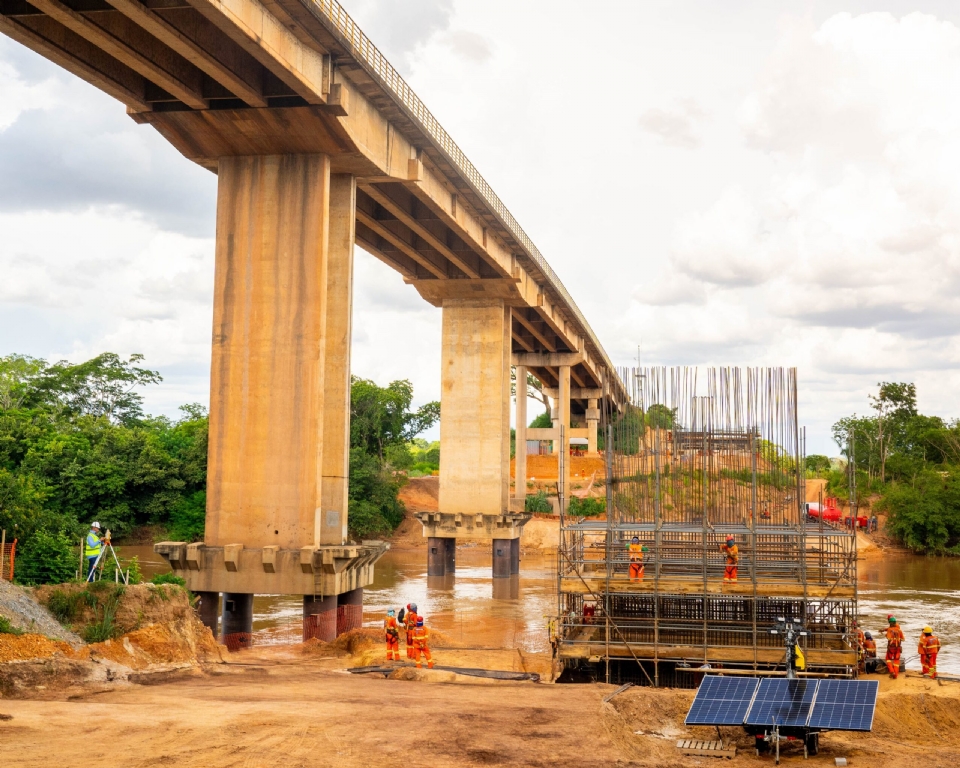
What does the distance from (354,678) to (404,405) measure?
63968mm

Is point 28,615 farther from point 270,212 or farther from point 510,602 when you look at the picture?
point 510,602

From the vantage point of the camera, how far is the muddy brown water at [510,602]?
31086 mm

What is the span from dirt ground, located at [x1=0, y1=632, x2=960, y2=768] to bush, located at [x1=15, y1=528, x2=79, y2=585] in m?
5.47

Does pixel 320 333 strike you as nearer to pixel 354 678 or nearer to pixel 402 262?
pixel 354 678

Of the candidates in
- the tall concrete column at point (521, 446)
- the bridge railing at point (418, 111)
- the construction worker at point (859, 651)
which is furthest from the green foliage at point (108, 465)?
the construction worker at point (859, 651)

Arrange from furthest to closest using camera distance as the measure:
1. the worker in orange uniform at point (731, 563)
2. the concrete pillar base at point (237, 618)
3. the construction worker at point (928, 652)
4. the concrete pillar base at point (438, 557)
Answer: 1. the concrete pillar base at point (438, 557)
2. the concrete pillar base at point (237, 618)
3. the worker in orange uniform at point (731, 563)
4. the construction worker at point (928, 652)

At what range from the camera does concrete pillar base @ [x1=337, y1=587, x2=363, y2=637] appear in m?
26.8

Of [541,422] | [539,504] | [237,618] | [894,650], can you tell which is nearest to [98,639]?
[237,618]

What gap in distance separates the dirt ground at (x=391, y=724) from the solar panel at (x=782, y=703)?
63cm

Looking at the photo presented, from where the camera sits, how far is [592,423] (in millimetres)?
93062

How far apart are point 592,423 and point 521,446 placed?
36.6 metres

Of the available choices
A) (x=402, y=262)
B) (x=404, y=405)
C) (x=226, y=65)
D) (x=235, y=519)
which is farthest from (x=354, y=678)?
(x=404, y=405)

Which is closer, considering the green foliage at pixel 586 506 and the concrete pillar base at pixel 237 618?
the concrete pillar base at pixel 237 618

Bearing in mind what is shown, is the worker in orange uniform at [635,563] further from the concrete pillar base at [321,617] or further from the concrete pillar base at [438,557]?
the concrete pillar base at [438,557]
